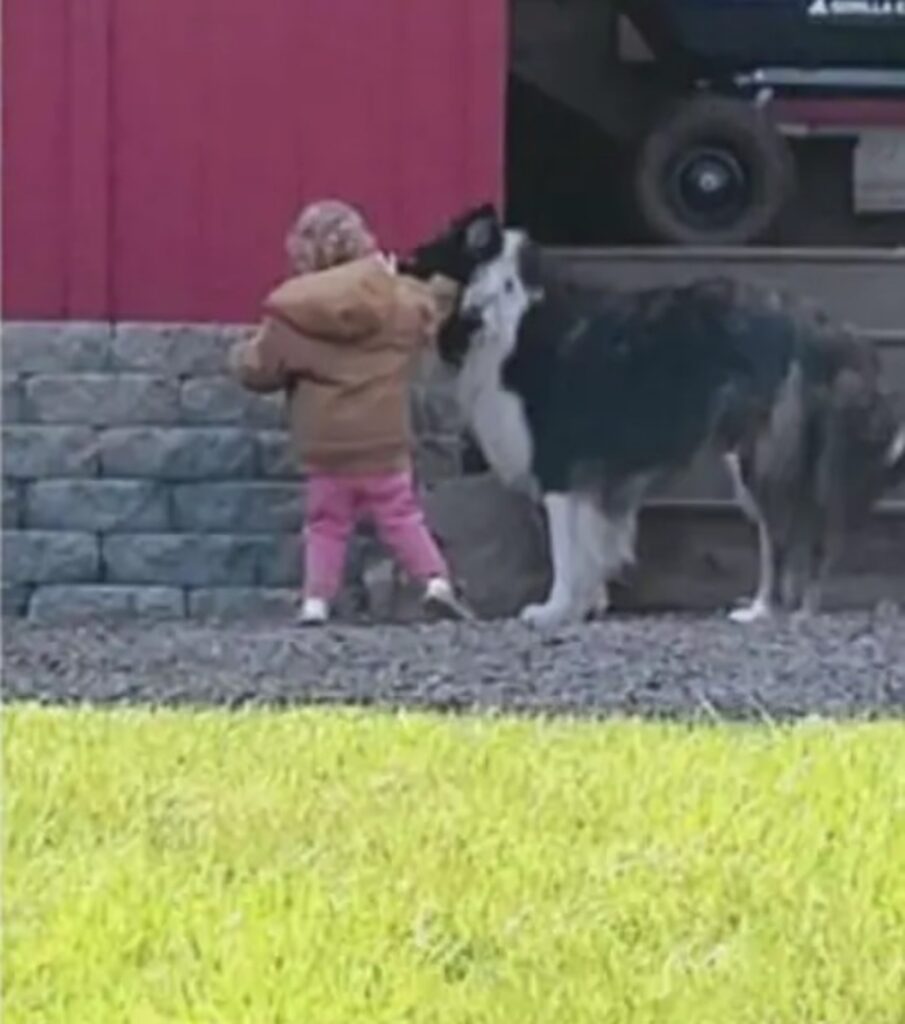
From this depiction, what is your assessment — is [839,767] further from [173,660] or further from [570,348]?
[570,348]

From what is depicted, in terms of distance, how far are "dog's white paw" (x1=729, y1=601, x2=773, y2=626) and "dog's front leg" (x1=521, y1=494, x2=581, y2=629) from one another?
54cm

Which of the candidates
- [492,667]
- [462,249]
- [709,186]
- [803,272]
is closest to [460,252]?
[462,249]

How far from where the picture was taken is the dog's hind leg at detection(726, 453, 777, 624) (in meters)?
12.6

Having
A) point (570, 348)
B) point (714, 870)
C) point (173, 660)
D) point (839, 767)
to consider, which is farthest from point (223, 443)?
point (714, 870)

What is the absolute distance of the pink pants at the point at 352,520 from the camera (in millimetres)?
12328

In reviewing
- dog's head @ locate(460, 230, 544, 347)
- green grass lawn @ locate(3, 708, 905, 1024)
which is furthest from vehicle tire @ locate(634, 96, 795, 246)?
green grass lawn @ locate(3, 708, 905, 1024)

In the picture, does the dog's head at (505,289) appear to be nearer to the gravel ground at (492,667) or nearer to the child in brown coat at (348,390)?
the child in brown coat at (348,390)

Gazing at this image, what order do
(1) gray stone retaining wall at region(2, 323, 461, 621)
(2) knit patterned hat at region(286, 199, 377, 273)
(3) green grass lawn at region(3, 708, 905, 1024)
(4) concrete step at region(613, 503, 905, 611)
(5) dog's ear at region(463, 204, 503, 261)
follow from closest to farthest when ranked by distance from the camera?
1. (3) green grass lawn at region(3, 708, 905, 1024)
2. (2) knit patterned hat at region(286, 199, 377, 273)
3. (5) dog's ear at region(463, 204, 503, 261)
4. (1) gray stone retaining wall at region(2, 323, 461, 621)
5. (4) concrete step at region(613, 503, 905, 611)

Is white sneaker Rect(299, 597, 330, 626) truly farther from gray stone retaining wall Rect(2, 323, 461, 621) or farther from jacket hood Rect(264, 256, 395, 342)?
jacket hood Rect(264, 256, 395, 342)

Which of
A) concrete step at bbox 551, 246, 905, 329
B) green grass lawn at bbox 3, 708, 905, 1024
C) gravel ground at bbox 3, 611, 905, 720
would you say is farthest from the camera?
concrete step at bbox 551, 246, 905, 329

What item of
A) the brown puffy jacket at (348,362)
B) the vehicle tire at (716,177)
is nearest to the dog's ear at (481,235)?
the brown puffy jacket at (348,362)

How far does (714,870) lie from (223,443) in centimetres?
687

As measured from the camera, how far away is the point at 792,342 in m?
12.5

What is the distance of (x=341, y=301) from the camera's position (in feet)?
40.1
